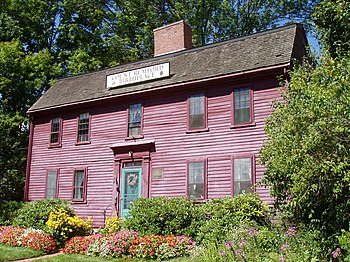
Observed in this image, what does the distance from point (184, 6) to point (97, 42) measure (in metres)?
7.11

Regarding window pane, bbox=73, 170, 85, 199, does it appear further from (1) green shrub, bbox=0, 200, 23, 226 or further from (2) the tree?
(2) the tree

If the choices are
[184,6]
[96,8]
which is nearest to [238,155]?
[184,6]

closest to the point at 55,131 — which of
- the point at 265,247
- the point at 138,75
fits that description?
the point at 138,75

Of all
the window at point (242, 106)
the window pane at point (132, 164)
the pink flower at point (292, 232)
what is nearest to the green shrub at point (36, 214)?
the window pane at point (132, 164)

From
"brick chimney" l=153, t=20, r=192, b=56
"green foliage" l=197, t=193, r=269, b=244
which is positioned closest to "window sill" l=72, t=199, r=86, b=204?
"green foliage" l=197, t=193, r=269, b=244

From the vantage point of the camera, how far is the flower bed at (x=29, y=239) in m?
13.4

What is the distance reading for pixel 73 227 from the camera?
14.7 m

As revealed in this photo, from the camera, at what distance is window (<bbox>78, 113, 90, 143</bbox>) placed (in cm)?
1947

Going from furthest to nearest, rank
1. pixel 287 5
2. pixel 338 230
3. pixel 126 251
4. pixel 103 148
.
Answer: pixel 287 5 → pixel 103 148 → pixel 126 251 → pixel 338 230

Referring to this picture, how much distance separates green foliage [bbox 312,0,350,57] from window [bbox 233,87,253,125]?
13.9 ft

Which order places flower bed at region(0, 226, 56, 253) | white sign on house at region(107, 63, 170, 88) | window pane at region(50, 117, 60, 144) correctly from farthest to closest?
A: window pane at region(50, 117, 60, 144)
white sign on house at region(107, 63, 170, 88)
flower bed at region(0, 226, 56, 253)

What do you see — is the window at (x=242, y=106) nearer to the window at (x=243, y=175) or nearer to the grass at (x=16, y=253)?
the window at (x=243, y=175)

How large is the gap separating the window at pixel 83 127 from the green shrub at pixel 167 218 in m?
6.88

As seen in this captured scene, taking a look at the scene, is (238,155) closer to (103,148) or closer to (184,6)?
(103,148)
